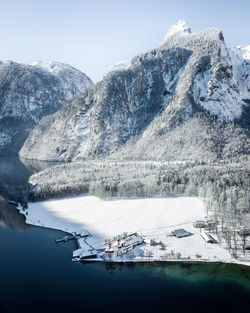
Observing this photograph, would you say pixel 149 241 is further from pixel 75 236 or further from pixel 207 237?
pixel 75 236

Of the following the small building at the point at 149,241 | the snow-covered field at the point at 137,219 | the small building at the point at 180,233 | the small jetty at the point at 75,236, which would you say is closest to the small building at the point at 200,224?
the snow-covered field at the point at 137,219

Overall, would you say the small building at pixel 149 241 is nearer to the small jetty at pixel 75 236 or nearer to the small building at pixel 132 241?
the small building at pixel 132 241

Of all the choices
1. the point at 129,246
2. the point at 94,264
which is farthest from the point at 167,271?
the point at 94,264

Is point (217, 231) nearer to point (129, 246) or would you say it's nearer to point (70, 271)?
point (129, 246)

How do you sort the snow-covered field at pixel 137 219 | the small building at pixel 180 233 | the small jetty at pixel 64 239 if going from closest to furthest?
the snow-covered field at pixel 137 219
the small building at pixel 180 233
the small jetty at pixel 64 239

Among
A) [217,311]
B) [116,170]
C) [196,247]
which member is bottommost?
[217,311]

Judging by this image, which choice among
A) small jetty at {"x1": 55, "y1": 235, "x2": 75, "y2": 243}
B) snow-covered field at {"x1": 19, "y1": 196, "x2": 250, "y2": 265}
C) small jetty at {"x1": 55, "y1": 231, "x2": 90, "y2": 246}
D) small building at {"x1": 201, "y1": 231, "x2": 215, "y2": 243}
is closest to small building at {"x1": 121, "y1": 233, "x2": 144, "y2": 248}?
snow-covered field at {"x1": 19, "y1": 196, "x2": 250, "y2": 265}

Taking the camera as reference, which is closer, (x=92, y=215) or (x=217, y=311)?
(x=217, y=311)
